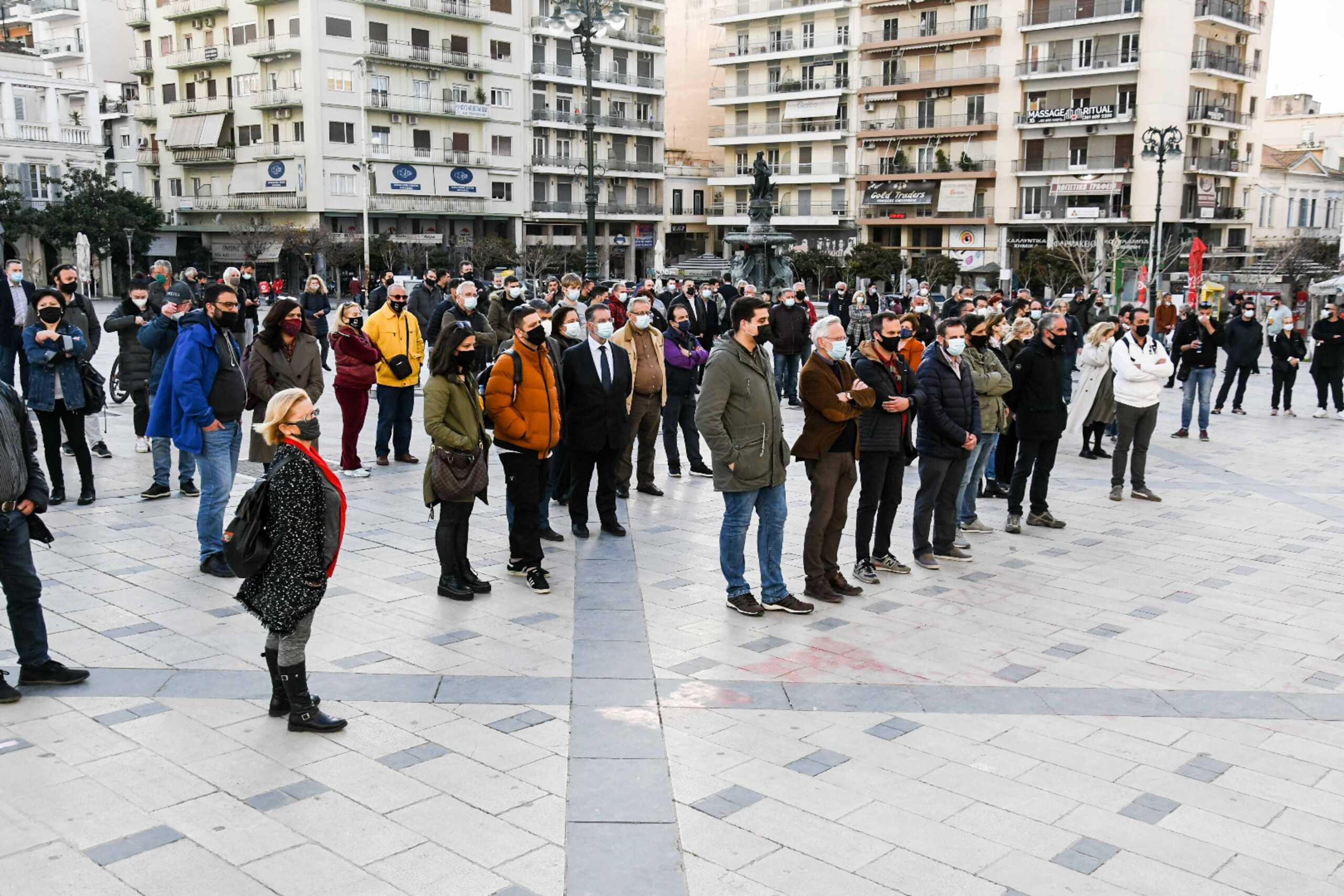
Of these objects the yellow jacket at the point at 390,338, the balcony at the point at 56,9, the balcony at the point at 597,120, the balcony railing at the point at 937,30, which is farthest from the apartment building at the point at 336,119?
the yellow jacket at the point at 390,338

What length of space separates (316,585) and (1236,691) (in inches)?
194

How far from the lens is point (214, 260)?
191 feet

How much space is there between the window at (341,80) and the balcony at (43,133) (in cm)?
1070

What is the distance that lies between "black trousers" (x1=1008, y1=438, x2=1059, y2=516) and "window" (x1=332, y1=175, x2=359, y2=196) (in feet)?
163

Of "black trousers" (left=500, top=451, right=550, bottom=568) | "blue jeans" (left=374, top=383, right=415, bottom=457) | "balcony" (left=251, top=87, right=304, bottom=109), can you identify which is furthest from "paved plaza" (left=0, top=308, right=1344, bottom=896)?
"balcony" (left=251, top=87, right=304, bottom=109)

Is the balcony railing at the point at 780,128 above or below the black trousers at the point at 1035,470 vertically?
above

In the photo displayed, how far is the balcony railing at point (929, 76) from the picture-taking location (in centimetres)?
5800

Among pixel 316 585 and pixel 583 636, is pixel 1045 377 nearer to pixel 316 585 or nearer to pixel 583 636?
pixel 583 636

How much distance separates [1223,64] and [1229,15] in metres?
2.29

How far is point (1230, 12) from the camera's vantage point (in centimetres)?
5584

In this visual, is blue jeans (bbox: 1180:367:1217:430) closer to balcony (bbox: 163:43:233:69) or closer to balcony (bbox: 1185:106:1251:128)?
balcony (bbox: 1185:106:1251:128)

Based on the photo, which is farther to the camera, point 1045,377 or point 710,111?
point 710,111

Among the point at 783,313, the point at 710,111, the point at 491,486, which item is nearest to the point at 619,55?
the point at 710,111

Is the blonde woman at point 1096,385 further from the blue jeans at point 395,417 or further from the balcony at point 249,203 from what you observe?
the balcony at point 249,203
